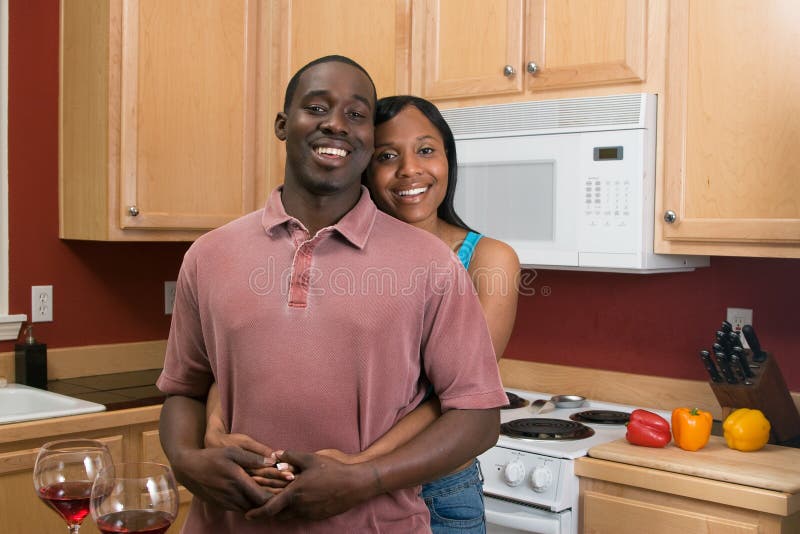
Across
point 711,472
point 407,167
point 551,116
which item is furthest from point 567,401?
point 407,167

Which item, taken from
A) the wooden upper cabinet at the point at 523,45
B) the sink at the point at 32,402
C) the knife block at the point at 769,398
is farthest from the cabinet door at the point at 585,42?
the sink at the point at 32,402

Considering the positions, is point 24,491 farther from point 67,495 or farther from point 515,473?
point 67,495

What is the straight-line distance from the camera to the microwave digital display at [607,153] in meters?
2.39

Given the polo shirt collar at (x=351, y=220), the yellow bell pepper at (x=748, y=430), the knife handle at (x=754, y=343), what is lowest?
the yellow bell pepper at (x=748, y=430)

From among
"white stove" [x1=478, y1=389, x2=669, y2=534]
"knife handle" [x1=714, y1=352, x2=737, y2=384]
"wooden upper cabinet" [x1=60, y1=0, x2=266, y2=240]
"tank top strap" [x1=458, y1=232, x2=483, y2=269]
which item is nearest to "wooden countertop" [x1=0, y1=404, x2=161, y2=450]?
"wooden upper cabinet" [x1=60, y1=0, x2=266, y2=240]

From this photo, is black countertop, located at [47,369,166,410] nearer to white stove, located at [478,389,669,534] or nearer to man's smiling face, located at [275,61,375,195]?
white stove, located at [478,389,669,534]

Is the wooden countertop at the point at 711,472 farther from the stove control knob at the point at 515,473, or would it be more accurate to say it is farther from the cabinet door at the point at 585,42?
the cabinet door at the point at 585,42

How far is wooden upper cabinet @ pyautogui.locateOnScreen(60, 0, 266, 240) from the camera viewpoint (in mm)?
2795

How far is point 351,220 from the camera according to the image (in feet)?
4.08

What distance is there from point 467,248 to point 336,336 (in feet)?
1.74

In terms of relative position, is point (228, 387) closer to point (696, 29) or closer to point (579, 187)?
point (579, 187)

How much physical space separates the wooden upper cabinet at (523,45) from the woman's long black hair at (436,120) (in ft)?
2.91

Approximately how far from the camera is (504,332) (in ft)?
5.32

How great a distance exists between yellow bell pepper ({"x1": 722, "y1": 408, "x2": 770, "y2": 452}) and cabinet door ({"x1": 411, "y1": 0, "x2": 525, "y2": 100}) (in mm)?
1069
